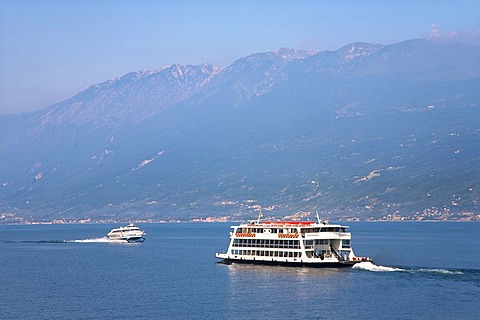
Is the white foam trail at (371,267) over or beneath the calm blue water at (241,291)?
over

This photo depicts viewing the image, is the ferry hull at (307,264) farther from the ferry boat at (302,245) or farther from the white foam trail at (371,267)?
the white foam trail at (371,267)

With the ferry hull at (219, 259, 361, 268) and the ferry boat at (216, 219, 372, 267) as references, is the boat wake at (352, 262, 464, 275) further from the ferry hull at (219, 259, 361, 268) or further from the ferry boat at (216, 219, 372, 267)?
the ferry hull at (219, 259, 361, 268)

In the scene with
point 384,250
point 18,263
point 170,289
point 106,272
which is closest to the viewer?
point 170,289

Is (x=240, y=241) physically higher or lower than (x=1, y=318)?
higher

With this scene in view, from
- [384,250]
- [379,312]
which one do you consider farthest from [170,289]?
[384,250]

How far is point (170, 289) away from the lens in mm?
126000

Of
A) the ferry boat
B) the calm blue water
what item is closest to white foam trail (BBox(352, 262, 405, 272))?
the calm blue water

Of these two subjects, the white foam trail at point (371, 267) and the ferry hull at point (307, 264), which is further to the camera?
the ferry hull at point (307, 264)

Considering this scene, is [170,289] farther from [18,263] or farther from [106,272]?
[18,263]

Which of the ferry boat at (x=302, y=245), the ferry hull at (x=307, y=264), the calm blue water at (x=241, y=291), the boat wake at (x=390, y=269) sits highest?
the ferry boat at (x=302, y=245)

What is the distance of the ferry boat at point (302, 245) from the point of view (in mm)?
143950

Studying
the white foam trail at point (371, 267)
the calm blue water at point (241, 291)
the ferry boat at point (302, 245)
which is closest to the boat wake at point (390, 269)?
the white foam trail at point (371, 267)

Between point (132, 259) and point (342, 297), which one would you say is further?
point (132, 259)

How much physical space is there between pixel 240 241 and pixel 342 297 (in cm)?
4331
